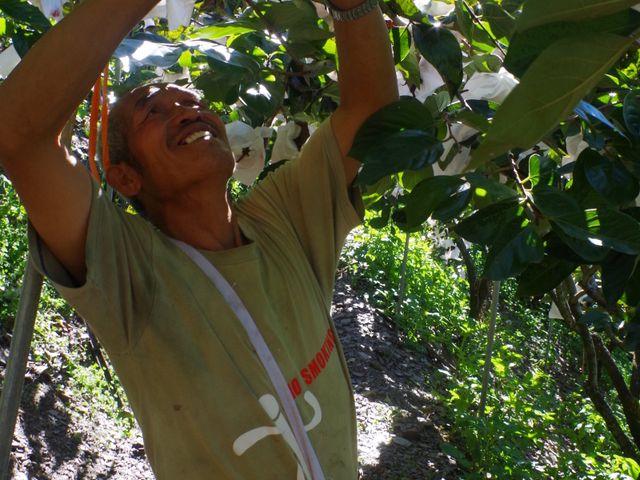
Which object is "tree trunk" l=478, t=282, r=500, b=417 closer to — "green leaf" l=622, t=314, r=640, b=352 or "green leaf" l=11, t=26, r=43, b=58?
"green leaf" l=622, t=314, r=640, b=352

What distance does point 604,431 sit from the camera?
3.93m

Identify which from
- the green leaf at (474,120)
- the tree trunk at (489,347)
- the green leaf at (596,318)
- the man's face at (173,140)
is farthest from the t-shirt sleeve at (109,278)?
the tree trunk at (489,347)

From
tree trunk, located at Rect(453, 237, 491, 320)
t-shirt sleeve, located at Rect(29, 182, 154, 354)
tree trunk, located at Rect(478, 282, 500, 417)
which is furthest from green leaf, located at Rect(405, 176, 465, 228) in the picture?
tree trunk, located at Rect(453, 237, 491, 320)

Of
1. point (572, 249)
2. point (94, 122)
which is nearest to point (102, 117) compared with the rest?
point (94, 122)

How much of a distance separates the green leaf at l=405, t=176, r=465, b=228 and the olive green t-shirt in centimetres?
22

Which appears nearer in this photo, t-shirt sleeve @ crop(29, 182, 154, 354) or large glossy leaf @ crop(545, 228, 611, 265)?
large glossy leaf @ crop(545, 228, 611, 265)

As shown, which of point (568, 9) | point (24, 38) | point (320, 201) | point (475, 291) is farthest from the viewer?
point (475, 291)

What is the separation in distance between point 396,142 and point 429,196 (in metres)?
0.09

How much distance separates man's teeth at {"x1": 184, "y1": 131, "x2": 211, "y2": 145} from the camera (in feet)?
4.05

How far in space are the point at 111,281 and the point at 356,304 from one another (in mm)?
4596

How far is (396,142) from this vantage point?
112 cm

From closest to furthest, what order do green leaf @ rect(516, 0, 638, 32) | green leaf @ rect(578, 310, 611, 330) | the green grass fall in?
1. green leaf @ rect(516, 0, 638, 32)
2. green leaf @ rect(578, 310, 611, 330)
3. the green grass

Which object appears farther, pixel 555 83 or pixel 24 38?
pixel 24 38

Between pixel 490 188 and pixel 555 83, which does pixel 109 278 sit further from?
pixel 555 83
